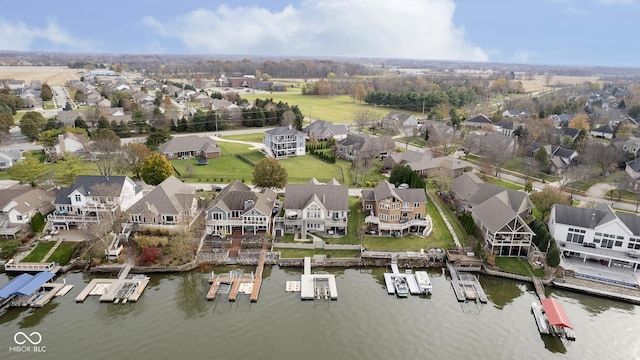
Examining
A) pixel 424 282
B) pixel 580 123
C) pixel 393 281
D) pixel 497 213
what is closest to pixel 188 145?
pixel 393 281

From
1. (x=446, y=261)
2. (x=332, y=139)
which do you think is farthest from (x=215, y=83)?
(x=446, y=261)

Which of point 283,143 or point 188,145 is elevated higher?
point 283,143

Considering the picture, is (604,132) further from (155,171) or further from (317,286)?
(155,171)

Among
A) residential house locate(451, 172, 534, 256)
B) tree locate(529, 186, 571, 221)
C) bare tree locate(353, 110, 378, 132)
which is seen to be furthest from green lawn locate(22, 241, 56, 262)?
bare tree locate(353, 110, 378, 132)

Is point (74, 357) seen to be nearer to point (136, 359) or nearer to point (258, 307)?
point (136, 359)

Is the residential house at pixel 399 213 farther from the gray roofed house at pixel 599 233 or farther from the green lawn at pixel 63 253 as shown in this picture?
the green lawn at pixel 63 253
